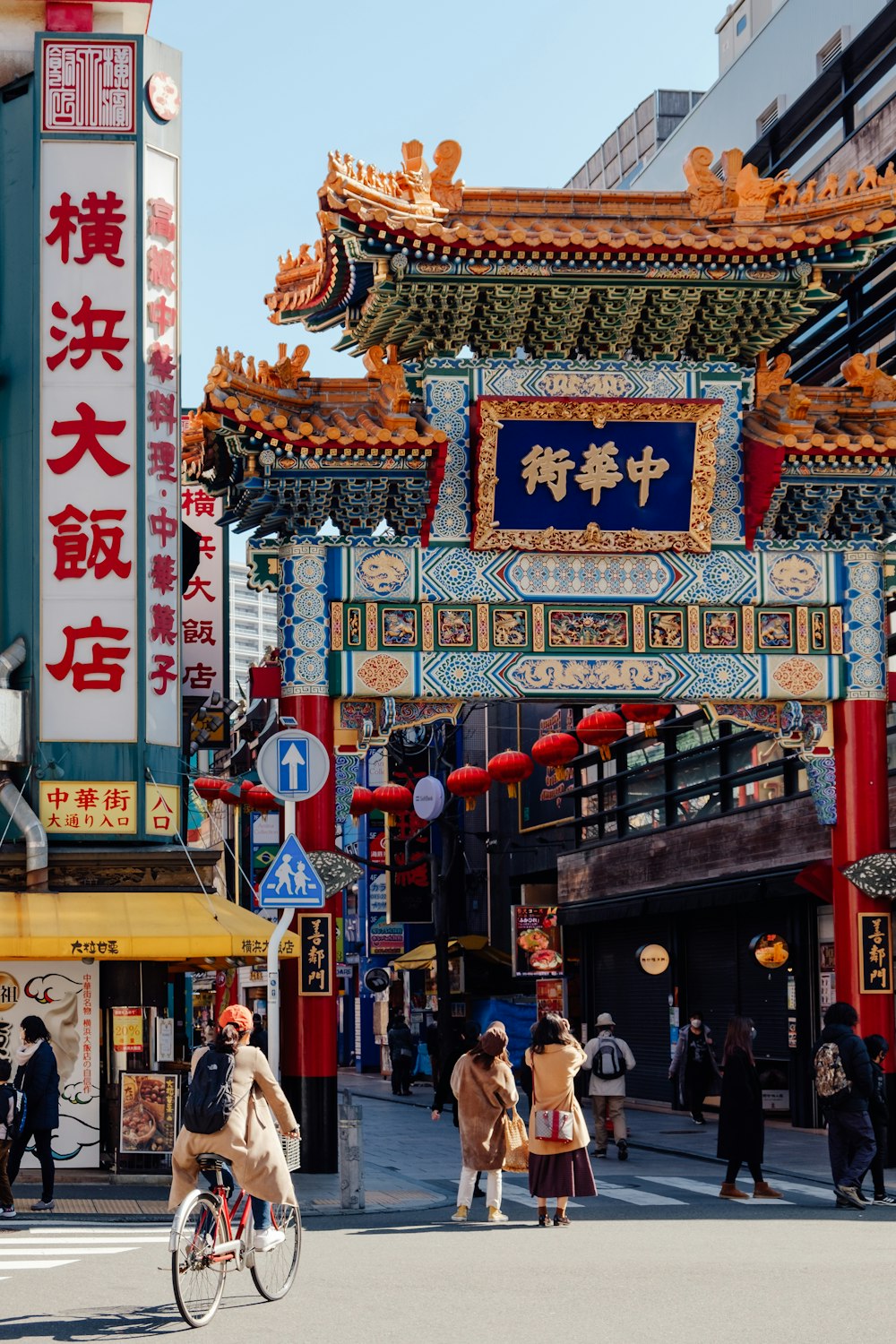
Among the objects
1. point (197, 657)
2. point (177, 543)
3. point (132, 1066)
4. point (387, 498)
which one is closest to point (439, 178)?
point (387, 498)

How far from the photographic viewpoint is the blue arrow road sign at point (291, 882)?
1769 centimetres

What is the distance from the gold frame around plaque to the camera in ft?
74.1

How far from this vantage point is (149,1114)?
19.9 meters

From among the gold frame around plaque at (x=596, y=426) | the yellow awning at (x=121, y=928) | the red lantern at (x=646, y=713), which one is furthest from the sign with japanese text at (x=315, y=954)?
the red lantern at (x=646, y=713)

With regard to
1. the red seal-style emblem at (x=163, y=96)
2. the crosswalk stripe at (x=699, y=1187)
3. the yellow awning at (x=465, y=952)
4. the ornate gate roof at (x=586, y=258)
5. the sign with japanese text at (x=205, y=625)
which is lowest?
the crosswalk stripe at (x=699, y=1187)

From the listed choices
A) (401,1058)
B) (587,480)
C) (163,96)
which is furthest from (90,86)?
(401,1058)

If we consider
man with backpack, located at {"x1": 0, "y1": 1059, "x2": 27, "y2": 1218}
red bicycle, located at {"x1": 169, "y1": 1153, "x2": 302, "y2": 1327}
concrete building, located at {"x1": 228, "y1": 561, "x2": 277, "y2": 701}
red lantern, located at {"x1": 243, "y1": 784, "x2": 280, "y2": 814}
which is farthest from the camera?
concrete building, located at {"x1": 228, "y1": 561, "x2": 277, "y2": 701}

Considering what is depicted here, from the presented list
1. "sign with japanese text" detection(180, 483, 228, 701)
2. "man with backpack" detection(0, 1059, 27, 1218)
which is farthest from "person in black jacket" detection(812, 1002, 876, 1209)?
"sign with japanese text" detection(180, 483, 228, 701)

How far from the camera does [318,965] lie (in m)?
21.3

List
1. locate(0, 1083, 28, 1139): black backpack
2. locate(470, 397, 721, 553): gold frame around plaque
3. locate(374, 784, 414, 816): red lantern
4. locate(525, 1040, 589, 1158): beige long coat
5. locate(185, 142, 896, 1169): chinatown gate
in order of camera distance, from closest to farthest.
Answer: locate(525, 1040, 589, 1158): beige long coat, locate(0, 1083, 28, 1139): black backpack, locate(185, 142, 896, 1169): chinatown gate, locate(470, 397, 721, 553): gold frame around plaque, locate(374, 784, 414, 816): red lantern

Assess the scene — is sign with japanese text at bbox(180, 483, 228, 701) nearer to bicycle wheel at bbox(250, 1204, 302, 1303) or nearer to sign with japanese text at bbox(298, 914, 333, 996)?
sign with japanese text at bbox(298, 914, 333, 996)

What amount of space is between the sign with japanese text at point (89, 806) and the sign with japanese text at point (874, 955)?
337 inches

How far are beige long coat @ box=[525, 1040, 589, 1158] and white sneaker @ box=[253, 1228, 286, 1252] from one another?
4.93 m

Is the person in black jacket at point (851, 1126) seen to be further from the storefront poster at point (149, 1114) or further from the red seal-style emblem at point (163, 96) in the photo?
the red seal-style emblem at point (163, 96)
